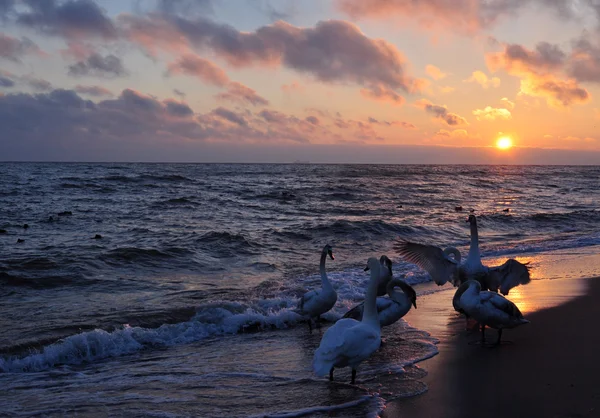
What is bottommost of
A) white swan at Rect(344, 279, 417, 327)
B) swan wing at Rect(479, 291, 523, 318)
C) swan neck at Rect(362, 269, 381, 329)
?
white swan at Rect(344, 279, 417, 327)

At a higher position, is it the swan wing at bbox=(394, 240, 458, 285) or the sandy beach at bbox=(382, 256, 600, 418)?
the swan wing at bbox=(394, 240, 458, 285)

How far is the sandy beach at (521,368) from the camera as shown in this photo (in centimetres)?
522

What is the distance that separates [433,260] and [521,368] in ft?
11.7

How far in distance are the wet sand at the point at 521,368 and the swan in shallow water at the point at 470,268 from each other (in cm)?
56

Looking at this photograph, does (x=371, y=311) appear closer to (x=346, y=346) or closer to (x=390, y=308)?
(x=346, y=346)

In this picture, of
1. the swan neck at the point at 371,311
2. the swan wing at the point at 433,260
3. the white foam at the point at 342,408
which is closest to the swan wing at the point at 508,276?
the swan wing at the point at 433,260

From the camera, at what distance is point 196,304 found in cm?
A: 1046

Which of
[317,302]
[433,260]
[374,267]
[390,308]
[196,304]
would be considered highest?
[374,267]

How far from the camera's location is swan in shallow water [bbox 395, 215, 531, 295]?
9.02 metres

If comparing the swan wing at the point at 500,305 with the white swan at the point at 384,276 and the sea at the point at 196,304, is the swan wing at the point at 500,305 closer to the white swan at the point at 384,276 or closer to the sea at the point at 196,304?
the sea at the point at 196,304

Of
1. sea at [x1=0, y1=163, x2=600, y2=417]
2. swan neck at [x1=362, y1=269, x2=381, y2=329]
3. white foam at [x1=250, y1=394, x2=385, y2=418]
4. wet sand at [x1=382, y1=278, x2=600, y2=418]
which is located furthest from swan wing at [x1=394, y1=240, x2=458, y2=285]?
white foam at [x1=250, y1=394, x2=385, y2=418]

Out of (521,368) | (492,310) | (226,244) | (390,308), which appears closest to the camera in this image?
(521,368)

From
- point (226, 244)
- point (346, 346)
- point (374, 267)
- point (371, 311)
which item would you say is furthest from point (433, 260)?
point (226, 244)

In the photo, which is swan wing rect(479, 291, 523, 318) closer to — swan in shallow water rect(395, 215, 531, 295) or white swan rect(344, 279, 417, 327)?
white swan rect(344, 279, 417, 327)
